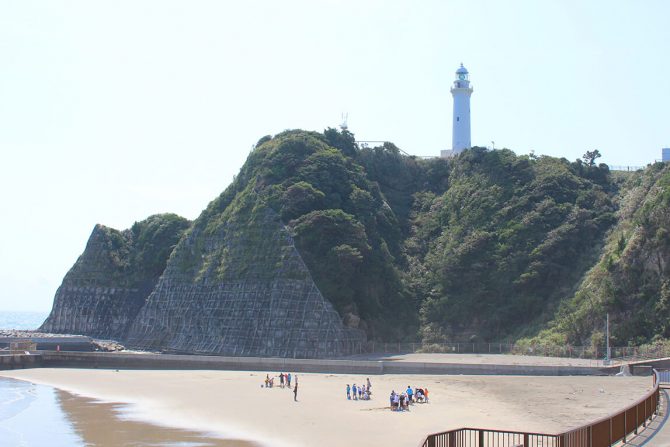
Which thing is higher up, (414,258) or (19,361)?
(414,258)

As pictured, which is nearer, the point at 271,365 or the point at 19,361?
the point at 271,365

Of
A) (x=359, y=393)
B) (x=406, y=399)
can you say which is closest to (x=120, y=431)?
(x=406, y=399)

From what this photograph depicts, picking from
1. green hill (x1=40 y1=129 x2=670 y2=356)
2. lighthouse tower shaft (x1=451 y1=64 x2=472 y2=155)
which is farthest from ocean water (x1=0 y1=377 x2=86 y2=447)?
lighthouse tower shaft (x1=451 y1=64 x2=472 y2=155)

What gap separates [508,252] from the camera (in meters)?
56.0

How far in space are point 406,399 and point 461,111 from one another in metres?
49.3

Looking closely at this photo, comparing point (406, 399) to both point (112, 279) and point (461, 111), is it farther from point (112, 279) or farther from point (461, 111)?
point (112, 279)

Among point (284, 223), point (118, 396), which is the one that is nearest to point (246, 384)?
point (118, 396)

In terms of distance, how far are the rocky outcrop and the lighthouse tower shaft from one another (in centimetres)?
2366

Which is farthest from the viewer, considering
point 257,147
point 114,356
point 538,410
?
point 257,147

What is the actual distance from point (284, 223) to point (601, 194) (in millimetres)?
22731

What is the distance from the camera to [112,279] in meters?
79.2

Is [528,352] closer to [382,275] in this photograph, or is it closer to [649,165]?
[382,275]

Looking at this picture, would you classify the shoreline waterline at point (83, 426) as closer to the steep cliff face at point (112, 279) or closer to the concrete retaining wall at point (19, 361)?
Result: the concrete retaining wall at point (19, 361)

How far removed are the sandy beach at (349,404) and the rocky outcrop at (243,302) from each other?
5967mm
